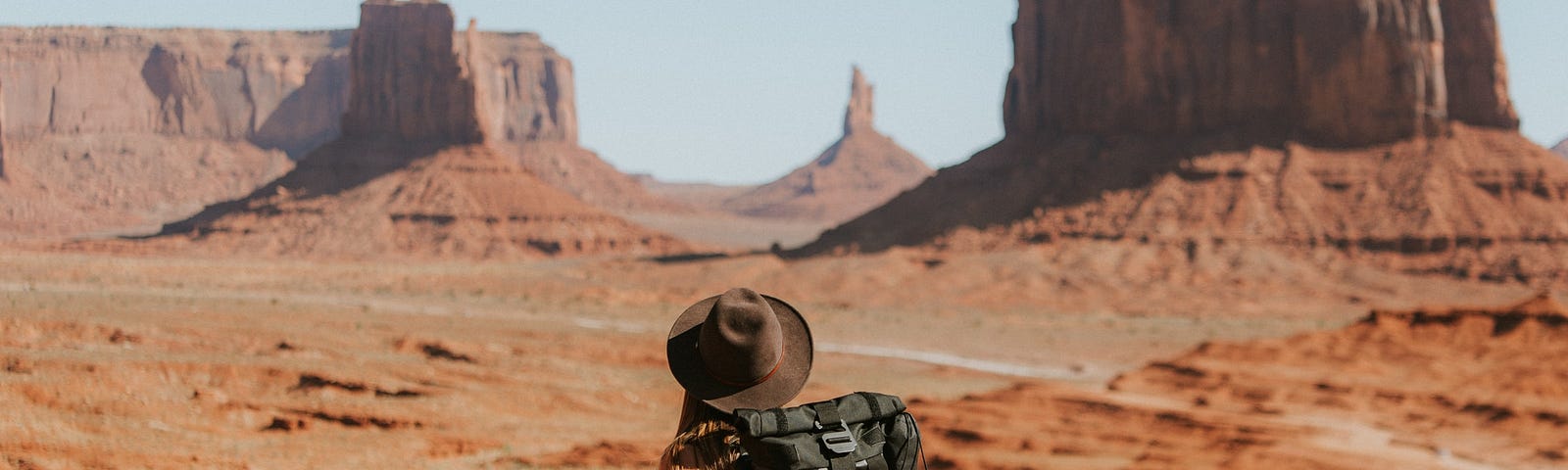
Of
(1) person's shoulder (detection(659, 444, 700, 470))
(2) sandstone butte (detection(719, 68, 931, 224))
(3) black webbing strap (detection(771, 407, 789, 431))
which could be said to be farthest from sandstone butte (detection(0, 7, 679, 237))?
(3) black webbing strap (detection(771, 407, 789, 431))

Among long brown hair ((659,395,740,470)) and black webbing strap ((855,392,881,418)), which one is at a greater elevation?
black webbing strap ((855,392,881,418))

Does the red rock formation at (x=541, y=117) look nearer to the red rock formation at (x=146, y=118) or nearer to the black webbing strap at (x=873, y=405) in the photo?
the red rock formation at (x=146, y=118)

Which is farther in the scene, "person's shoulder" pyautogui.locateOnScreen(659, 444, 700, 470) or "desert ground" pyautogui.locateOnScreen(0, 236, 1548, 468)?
"desert ground" pyautogui.locateOnScreen(0, 236, 1548, 468)

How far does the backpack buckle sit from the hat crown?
28 centimetres

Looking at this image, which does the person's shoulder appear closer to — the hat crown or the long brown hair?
the long brown hair

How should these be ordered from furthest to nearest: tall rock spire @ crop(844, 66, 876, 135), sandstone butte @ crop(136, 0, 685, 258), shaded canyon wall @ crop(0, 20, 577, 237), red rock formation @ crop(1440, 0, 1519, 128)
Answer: tall rock spire @ crop(844, 66, 876, 135)
shaded canyon wall @ crop(0, 20, 577, 237)
sandstone butte @ crop(136, 0, 685, 258)
red rock formation @ crop(1440, 0, 1519, 128)

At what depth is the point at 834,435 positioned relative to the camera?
4117mm

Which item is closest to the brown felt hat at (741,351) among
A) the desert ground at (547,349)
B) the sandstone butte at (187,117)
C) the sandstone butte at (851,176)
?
the desert ground at (547,349)

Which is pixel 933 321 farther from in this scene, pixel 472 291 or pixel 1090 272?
pixel 472 291

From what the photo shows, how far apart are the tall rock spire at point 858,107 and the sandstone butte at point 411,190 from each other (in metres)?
74.6

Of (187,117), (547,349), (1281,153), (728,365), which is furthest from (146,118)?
(728,365)

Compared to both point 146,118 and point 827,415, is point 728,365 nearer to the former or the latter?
point 827,415

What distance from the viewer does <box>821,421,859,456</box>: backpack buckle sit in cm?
411

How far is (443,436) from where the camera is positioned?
A: 14.4 meters
